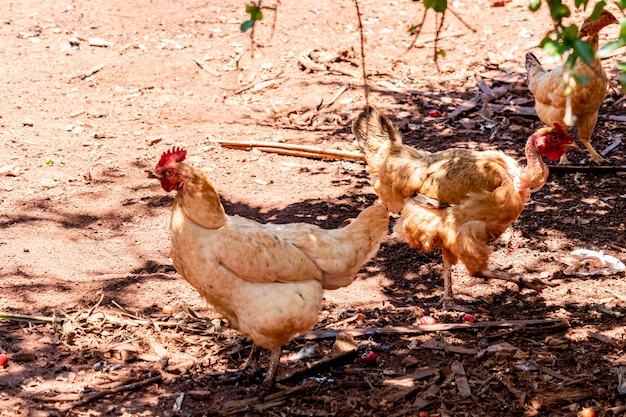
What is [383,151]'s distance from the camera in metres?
6.26

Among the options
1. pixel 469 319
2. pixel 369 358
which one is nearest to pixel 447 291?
pixel 469 319

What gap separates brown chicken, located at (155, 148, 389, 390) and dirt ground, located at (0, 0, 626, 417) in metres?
0.52

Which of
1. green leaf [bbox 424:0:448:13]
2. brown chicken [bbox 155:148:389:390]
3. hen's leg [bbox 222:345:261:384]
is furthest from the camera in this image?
hen's leg [bbox 222:345:261:384]

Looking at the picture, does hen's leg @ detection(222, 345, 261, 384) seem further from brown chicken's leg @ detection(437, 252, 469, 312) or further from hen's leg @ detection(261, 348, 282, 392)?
brown chicken's leg @ detection(437, 252, 469, 312)

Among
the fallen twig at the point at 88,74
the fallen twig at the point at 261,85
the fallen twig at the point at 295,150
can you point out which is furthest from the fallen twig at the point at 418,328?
the fallen twig at the point at 88,74

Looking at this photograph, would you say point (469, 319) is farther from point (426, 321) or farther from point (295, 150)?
point (295, 150)

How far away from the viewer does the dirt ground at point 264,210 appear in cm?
467

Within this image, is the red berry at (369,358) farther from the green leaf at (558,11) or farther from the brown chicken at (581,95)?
the brown chicken at (581,95)

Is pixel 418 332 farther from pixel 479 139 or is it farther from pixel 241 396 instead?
pixel 479 139

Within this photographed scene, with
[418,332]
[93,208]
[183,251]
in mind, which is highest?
[183,251]

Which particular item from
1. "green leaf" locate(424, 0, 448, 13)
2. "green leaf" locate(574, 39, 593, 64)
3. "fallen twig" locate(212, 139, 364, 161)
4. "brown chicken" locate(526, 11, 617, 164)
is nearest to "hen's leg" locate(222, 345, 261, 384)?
"green leaf" locate(424, 0, 448, 13)

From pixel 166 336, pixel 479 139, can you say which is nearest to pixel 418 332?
pixel 166 336

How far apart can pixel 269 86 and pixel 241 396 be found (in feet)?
22.0

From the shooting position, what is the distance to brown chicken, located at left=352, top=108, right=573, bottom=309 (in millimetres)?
5555
